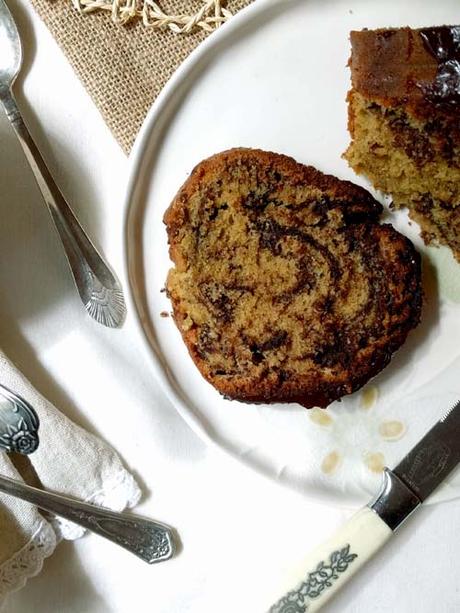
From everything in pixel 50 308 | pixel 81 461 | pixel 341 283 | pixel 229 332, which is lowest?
pixel 81 461

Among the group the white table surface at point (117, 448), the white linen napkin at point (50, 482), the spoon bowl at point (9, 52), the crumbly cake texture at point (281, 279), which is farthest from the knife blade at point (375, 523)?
the spoon bowl at point (9, 52)

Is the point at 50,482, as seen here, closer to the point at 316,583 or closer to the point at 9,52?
the point at 316,583

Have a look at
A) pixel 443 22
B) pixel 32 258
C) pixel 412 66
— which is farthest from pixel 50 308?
pixel 443 22

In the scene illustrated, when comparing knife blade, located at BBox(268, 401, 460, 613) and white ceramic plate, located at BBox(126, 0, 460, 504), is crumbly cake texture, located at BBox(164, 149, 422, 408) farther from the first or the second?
knife blade, located at BBox(268, 401, 460, 613)

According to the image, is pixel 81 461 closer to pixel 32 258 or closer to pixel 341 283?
pixel 32 258

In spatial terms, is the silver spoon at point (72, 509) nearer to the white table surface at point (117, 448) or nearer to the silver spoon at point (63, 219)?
the white table surface at point (117, 448)
